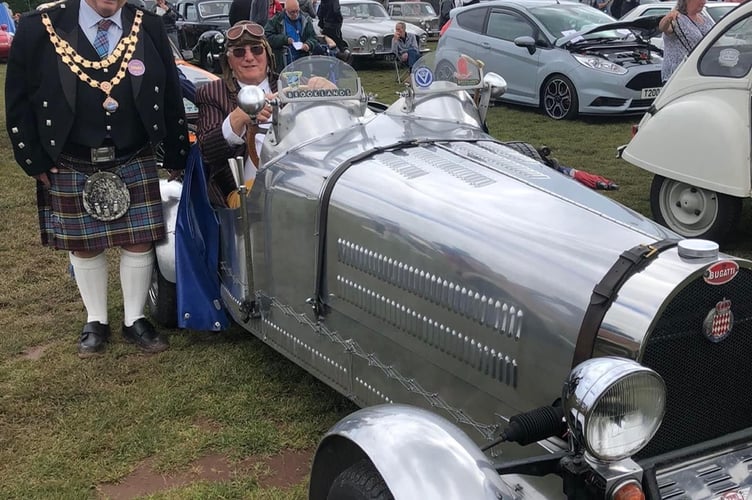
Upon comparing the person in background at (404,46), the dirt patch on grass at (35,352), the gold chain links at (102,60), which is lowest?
the dirt patch on grass at (35,352)

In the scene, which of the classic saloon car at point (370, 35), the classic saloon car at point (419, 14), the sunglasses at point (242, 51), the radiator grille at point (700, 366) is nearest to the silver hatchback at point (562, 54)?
the classic saloon car at point (370, 35)

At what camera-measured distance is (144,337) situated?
399 centimetres

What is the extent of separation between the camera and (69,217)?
3.72 metres

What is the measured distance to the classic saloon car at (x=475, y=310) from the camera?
1707 mm

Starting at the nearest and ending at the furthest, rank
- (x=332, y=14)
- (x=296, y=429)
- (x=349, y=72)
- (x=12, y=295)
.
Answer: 1. (x=296, y=429)
2. (x=349, y=72)
3. (x=12, y=295)
4. (x=332, y=14)

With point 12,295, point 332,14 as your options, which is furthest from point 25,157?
point 332,14

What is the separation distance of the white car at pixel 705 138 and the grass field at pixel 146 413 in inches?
130

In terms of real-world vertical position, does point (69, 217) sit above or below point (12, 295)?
above

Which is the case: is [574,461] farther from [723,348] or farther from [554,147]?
[554,147]

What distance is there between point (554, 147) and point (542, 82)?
2138 mm

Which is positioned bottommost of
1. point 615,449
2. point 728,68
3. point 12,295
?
point 12,295

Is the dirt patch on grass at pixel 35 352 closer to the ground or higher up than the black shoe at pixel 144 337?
closer to the ground

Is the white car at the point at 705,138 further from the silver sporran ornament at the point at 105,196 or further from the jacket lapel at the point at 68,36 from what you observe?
the jacket lapel at the point at 68,36

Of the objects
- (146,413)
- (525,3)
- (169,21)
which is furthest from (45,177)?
(525,3)
